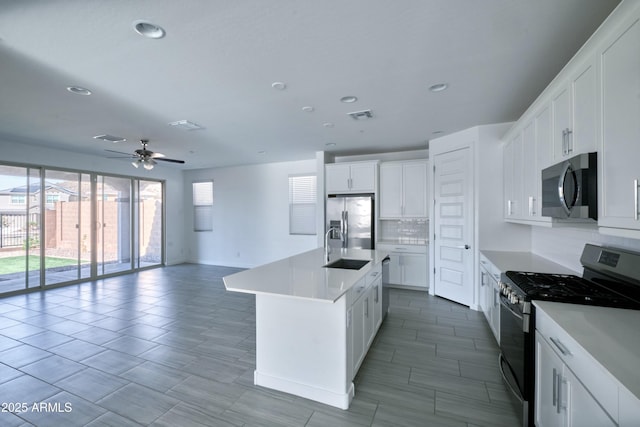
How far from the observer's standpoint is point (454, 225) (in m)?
4.35

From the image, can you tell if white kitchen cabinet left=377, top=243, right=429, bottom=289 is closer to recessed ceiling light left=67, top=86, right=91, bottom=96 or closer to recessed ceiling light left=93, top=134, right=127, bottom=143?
recessed ceiling light left=67, top=86, right=91, bottom=96

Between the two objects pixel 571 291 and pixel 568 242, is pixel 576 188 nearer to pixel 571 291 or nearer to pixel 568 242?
pixel 571 291

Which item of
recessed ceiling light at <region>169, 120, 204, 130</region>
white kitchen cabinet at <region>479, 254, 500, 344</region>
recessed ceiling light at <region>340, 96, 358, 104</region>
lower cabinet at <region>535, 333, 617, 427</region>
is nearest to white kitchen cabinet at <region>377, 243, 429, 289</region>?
white kitchen cabinet at <region>479, 254, 500, 344</region>

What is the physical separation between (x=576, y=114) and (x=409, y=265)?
3.63m

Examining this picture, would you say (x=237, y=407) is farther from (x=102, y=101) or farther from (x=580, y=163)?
(x=102, y=101)

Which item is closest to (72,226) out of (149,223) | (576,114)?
(149,223)

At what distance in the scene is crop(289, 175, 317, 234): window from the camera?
6.55 metres

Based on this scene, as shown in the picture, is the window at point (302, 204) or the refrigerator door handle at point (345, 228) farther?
the window at point (302, 204)

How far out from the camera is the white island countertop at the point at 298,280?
6.08 ft

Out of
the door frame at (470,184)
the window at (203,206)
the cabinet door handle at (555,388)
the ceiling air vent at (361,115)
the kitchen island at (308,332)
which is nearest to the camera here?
the cabinet door handle at (555,388)

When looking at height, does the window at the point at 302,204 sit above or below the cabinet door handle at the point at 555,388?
above

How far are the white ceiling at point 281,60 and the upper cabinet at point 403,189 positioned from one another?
1.18 meters

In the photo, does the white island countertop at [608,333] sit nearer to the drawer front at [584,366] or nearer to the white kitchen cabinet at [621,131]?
the drawer front at [584,366]

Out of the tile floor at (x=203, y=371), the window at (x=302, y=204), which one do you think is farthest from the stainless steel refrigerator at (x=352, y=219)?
the tile floor at (x=203, y=371)
